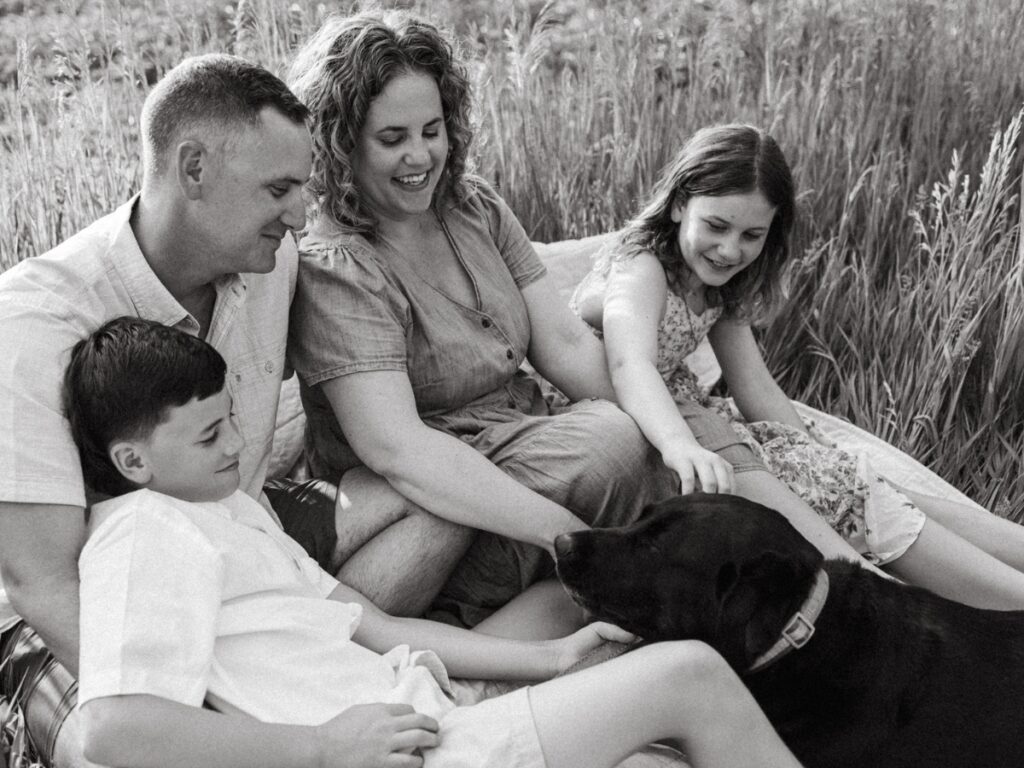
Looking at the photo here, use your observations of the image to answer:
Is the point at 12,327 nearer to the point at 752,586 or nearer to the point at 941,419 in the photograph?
the point at 752,586

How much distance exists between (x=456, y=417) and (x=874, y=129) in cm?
256

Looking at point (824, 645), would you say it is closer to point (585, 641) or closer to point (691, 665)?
point (691, 665)

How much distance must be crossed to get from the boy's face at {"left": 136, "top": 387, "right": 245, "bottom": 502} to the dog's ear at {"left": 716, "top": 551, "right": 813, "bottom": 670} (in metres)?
0.96

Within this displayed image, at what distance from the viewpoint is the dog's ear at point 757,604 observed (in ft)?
6.93

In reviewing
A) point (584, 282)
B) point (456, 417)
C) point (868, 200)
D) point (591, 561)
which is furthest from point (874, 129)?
point (591, 561)

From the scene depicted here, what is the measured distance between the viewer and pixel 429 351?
2793mm

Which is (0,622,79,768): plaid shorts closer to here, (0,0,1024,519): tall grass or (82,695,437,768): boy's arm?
(82,695,437,768): boy's arm

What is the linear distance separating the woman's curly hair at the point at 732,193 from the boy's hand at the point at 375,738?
67.8 inches

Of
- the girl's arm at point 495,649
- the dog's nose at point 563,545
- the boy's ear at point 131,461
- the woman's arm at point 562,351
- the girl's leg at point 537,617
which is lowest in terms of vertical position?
the girl's leg at point 537,617

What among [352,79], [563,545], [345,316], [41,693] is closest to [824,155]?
[352,79]

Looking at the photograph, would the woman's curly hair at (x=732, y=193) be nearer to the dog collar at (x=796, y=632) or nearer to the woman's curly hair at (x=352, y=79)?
the woman's curly hair at (x=352, y=79)

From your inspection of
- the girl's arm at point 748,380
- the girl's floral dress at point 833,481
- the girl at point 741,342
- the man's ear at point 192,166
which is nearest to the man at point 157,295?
the man's ear at point 192,166

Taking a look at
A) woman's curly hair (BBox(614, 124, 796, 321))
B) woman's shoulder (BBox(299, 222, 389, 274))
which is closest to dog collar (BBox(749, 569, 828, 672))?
woman's shoulder (BBox(299, 222, 389, 274))

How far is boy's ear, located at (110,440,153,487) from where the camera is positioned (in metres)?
2.03
